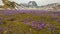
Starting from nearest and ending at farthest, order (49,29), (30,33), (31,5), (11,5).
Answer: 1. (30,33)
2. (49,29)
3. (11,5)
4. (31,5)

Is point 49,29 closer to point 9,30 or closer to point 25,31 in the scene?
point 25,31

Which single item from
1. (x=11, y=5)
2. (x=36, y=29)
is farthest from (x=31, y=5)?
(x=36, y=29)

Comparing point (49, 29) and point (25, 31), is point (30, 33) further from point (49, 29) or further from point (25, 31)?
point (49, 29)

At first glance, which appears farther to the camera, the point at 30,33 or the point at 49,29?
the point at 49,29

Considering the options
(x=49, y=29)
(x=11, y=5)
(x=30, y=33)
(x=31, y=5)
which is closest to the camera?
(x=30, y=33)

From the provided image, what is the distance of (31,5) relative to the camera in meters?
25.2

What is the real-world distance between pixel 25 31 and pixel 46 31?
34 centimetres

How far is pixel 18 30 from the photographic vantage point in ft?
12.2

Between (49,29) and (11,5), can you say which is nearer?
(49,29)

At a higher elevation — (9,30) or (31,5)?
(9,30)

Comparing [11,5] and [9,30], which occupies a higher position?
[9,30]

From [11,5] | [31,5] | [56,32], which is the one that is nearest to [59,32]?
[56,32]

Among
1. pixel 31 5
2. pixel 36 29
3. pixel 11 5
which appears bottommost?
pixel 31 5

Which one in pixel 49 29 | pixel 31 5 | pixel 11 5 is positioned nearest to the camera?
pixel 49 29
